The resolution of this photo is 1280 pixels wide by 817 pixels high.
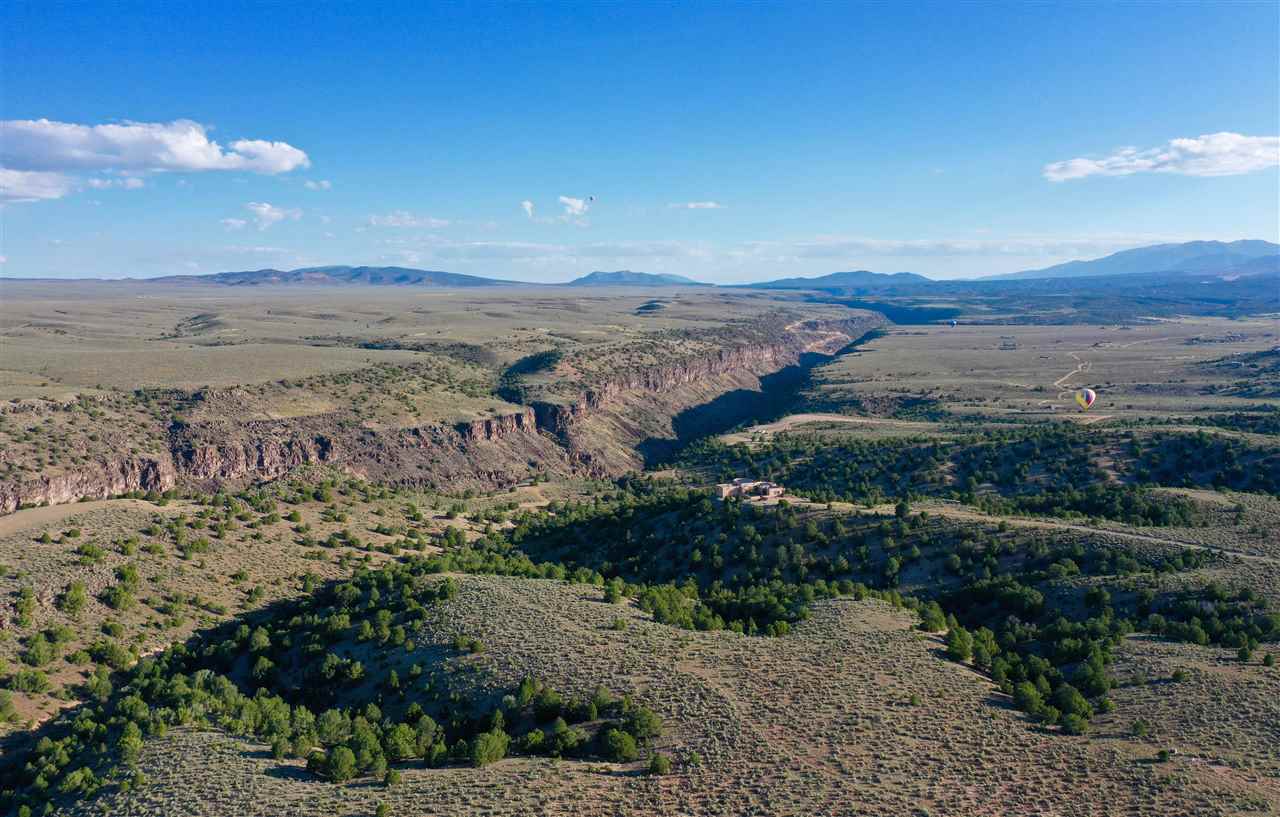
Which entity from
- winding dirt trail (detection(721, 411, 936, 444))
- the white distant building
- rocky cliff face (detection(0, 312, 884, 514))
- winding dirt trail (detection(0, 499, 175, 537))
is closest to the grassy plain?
winding dirt trail (detection(0, 499, 175, 537))

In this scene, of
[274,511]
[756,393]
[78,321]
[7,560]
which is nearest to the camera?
[7,560]

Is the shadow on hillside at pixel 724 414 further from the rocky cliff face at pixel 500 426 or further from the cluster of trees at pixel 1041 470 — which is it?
the cluster of trees at pixel 1041 470

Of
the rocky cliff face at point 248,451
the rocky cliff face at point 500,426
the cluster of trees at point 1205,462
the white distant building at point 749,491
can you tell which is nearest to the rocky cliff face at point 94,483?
the rocky cliff face at point 248,451

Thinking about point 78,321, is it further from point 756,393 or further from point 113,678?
point 113,678

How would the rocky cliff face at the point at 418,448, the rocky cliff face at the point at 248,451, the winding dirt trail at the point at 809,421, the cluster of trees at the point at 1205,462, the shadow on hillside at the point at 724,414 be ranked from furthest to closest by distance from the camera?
the shadow on hillside at the point at 724,414, the winding dirt trail at the point at 809,421, the rocky cliff face at the point at 248,451, the cluster of trees at the point at 1205,462, the rocky cliff face at the point at 418,448

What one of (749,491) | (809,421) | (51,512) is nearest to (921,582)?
(749,491)

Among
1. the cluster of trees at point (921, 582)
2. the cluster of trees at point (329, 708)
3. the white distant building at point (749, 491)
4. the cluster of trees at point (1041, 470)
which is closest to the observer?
the cluster of trees at point (329, 708)

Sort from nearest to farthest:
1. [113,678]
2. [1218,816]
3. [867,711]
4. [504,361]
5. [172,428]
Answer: [1218,816], [867,711], [113,678], [172,428], [504,361]

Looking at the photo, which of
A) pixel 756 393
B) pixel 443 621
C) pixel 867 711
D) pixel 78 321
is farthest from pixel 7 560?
pixel 78 321
